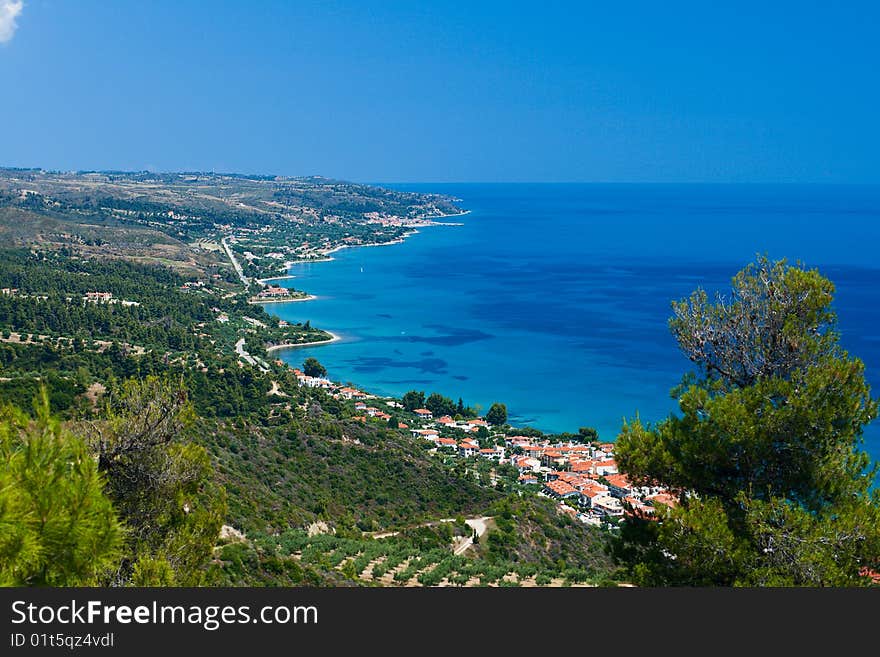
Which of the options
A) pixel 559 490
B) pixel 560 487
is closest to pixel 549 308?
pixel 560 487

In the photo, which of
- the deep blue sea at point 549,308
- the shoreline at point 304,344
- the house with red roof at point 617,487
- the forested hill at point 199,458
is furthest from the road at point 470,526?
the shoreline at point 304,344

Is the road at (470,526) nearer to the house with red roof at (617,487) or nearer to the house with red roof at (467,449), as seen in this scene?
the house with red roof at (617,487)

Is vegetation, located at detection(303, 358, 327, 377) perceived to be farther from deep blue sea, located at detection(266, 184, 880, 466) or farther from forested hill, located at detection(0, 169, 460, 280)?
forested hill, located at detection(0, 169, 460, 280)

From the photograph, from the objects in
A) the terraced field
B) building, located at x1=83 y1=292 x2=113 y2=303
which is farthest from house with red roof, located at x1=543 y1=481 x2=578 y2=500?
building, located at x1=83 y1=292 x2=113 y2=303

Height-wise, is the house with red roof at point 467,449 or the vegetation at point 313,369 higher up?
the vegetation at point 313,369

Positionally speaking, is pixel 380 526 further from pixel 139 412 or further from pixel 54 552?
pixel 54 552

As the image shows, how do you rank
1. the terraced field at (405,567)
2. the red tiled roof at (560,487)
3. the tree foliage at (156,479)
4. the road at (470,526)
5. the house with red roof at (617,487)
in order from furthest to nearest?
the house with red roof at (617,487), the red tiled roof at (560,487), the road at (470,526), the terraced field at (405,567), the tree foliage at (156,479)
